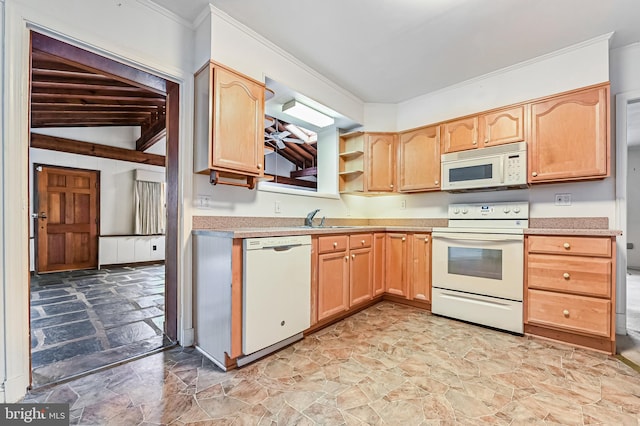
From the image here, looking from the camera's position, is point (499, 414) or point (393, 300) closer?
point (499, 414)

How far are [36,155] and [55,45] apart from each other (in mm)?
4775

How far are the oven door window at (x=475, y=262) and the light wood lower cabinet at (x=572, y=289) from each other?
0.76ft

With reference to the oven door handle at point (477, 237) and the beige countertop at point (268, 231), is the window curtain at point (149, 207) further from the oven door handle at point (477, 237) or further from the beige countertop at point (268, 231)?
the oven door handle at point (477, 237)

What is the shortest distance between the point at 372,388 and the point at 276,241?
1.12 m

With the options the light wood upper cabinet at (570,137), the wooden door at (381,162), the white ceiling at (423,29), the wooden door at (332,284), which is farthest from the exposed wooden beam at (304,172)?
the light wood upper cabinet at (570,137)

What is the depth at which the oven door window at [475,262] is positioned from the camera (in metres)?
2.57

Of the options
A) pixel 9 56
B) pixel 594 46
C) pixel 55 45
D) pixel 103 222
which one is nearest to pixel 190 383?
pixel 9 56

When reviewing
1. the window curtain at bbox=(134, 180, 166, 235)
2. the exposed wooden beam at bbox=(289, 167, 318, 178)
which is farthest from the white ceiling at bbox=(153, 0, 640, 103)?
the exposed wooden beam at bbox=(289, 167, 318, 178)

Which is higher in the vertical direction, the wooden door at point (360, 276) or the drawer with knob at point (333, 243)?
the drawer with knob at point (333, 243)

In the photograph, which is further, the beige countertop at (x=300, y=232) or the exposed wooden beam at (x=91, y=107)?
the exposed wooden beam at (x=91, y=107)

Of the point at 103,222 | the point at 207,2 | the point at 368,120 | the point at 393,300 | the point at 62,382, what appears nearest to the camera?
the point at 62,382

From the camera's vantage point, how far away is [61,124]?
5.21 m

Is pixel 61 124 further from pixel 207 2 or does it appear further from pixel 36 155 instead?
pixel 207 2

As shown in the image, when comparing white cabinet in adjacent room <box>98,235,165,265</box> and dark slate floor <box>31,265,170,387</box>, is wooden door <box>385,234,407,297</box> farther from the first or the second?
white cabinet in adjacent room <box>98,235,165,265</box>
